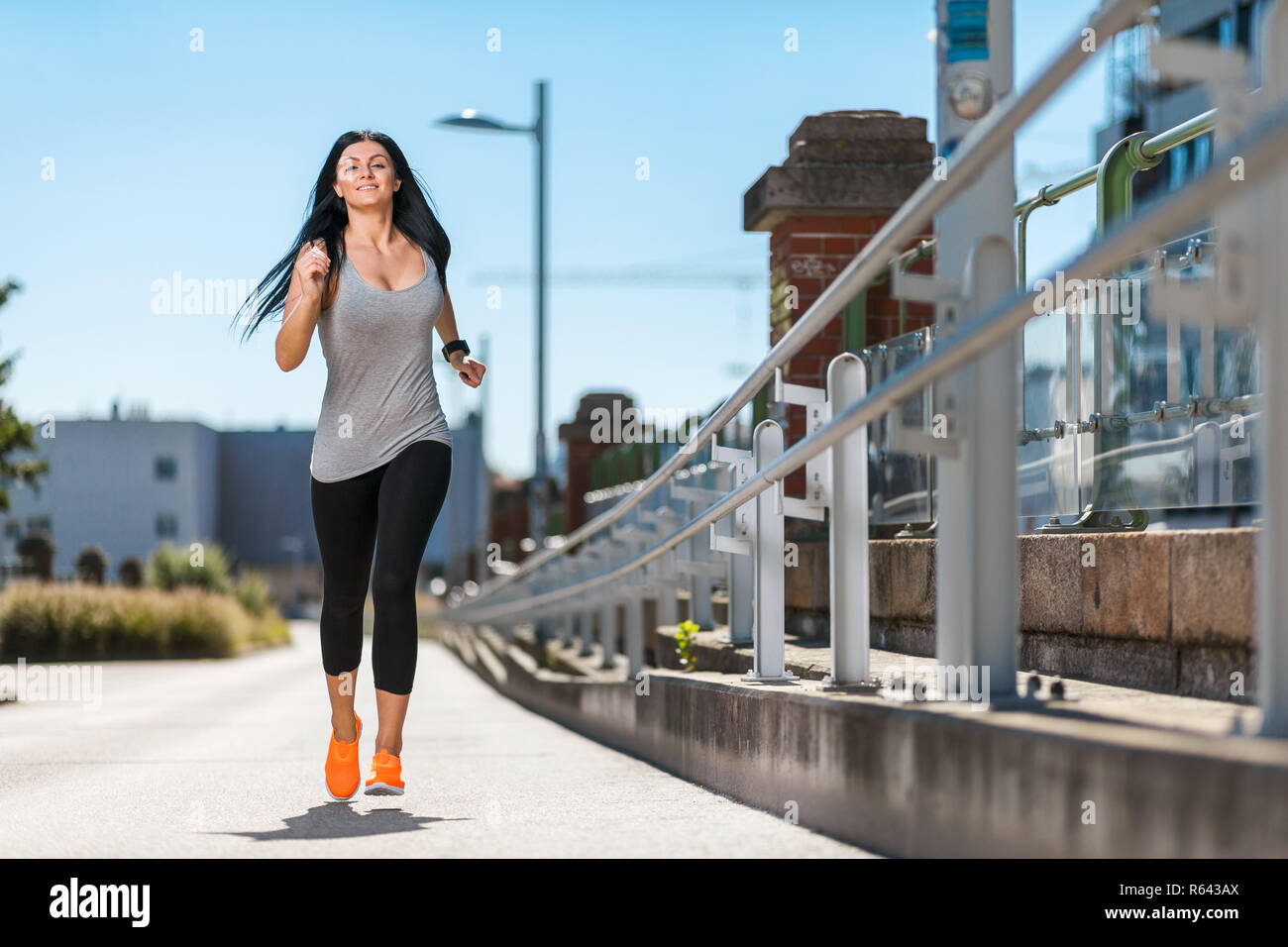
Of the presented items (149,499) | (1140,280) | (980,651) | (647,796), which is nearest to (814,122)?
(1140,280)

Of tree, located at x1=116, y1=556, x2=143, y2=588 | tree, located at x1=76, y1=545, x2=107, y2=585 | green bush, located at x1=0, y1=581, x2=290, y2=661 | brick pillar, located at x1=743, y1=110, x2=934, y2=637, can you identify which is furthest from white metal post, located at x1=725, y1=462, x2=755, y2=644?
tree, located at x1=116, y1=556, x2=143, y2=588

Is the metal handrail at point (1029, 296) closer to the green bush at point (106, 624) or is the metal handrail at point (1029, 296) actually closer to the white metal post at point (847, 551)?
the white metal post at point (847, 551)

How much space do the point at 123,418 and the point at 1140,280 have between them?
7147 cm

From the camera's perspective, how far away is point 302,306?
439cm

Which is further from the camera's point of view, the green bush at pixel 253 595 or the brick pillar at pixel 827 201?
the green bush at pixel 253 595

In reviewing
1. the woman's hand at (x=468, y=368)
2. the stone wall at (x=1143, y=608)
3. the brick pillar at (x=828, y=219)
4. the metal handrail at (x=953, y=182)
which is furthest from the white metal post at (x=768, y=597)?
the brick pillar at (x=828, y=219)

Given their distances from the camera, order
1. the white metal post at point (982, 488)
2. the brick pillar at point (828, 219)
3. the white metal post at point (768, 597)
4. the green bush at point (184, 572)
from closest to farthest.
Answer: the white metal post at point (982, 488) → the white metal post at point (768, 597) → the brick pillar at point (828, 219) → the green bush at point (184, 572)

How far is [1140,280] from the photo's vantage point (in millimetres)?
4434

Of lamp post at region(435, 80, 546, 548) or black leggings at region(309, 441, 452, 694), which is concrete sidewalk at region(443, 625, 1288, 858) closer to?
black leggings at region(309, 441, 452, 694)

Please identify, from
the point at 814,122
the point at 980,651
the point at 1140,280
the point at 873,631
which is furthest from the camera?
the point at 814,122

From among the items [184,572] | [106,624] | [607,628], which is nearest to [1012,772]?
[607,628]

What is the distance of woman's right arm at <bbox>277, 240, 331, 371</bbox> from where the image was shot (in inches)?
173

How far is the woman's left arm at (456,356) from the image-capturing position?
15.6ft
